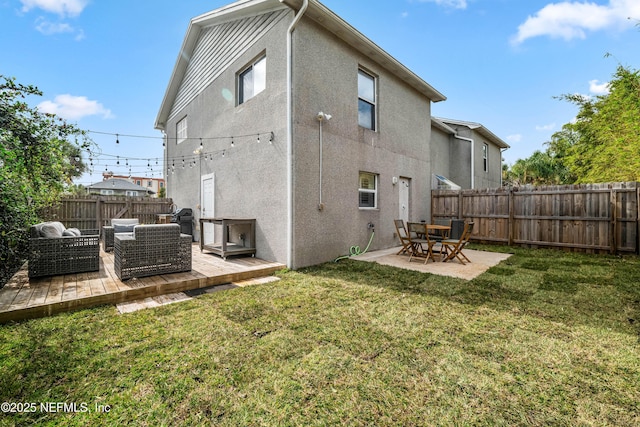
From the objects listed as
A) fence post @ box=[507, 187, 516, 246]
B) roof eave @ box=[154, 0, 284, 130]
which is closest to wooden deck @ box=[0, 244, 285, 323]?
roof eave @ box=[154, 0, 284, 130]

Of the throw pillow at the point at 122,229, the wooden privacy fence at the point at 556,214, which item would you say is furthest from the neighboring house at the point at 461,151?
the throw pillow at the point at 122,229

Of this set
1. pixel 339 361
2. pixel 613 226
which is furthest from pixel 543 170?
pixel 339 361

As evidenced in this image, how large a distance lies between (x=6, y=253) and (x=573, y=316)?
318 inches

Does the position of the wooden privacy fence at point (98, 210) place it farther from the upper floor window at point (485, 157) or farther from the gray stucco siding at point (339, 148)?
the upper floor window at point (485, 157)

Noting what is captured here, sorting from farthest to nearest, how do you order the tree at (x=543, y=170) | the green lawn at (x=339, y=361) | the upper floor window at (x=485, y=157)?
the tree at (x=543, y=170) < the upper floor window at (x=485, y=157) < the green lawn at (x=339, y=361)

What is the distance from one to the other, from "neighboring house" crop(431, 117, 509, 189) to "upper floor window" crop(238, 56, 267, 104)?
855cm

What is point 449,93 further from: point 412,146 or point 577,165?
point 577,165

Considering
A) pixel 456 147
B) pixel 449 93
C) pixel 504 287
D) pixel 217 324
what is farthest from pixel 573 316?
pixel 456 147

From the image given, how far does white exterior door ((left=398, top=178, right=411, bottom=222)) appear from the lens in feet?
29.3

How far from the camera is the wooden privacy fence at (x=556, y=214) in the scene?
729 centimetres

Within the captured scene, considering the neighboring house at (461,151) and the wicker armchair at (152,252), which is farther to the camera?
the neighboring house at (461,151)

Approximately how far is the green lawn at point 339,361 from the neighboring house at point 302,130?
2505 mm

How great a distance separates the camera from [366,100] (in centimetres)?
764

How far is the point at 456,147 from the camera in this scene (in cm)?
1358
